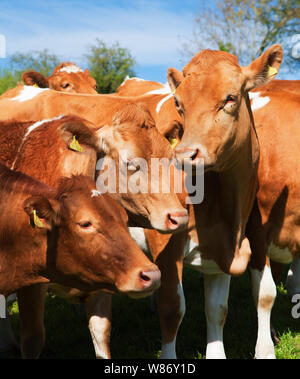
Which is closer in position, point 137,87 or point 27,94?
point 27,94

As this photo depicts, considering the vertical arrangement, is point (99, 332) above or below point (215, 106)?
below

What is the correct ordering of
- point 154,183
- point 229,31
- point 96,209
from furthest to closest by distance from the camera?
point 229,31
point 154,183
point 96,209

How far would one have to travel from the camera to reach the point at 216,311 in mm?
4652

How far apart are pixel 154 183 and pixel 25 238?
93cm

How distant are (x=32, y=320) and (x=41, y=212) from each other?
1.37 metres

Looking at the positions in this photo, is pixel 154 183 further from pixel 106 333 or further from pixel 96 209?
pixel 106 333

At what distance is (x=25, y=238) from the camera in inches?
134

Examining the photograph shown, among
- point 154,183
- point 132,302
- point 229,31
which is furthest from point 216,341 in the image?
point 229,31

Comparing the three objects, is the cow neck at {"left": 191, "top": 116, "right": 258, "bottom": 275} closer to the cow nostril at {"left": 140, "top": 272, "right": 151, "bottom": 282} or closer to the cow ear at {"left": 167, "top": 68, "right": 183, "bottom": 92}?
the cow ear at {"left": 167, "top": 68, "right": 183, "bottom": 92}

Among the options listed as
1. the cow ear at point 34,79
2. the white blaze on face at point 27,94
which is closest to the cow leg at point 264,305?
the white blaze on face at point 27,94

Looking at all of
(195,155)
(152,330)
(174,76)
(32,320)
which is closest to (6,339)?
(32,320)

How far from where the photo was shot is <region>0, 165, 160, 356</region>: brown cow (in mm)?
3119

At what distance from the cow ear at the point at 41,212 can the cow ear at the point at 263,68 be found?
1756 millimetres

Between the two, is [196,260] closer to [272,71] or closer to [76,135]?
[76,135]
